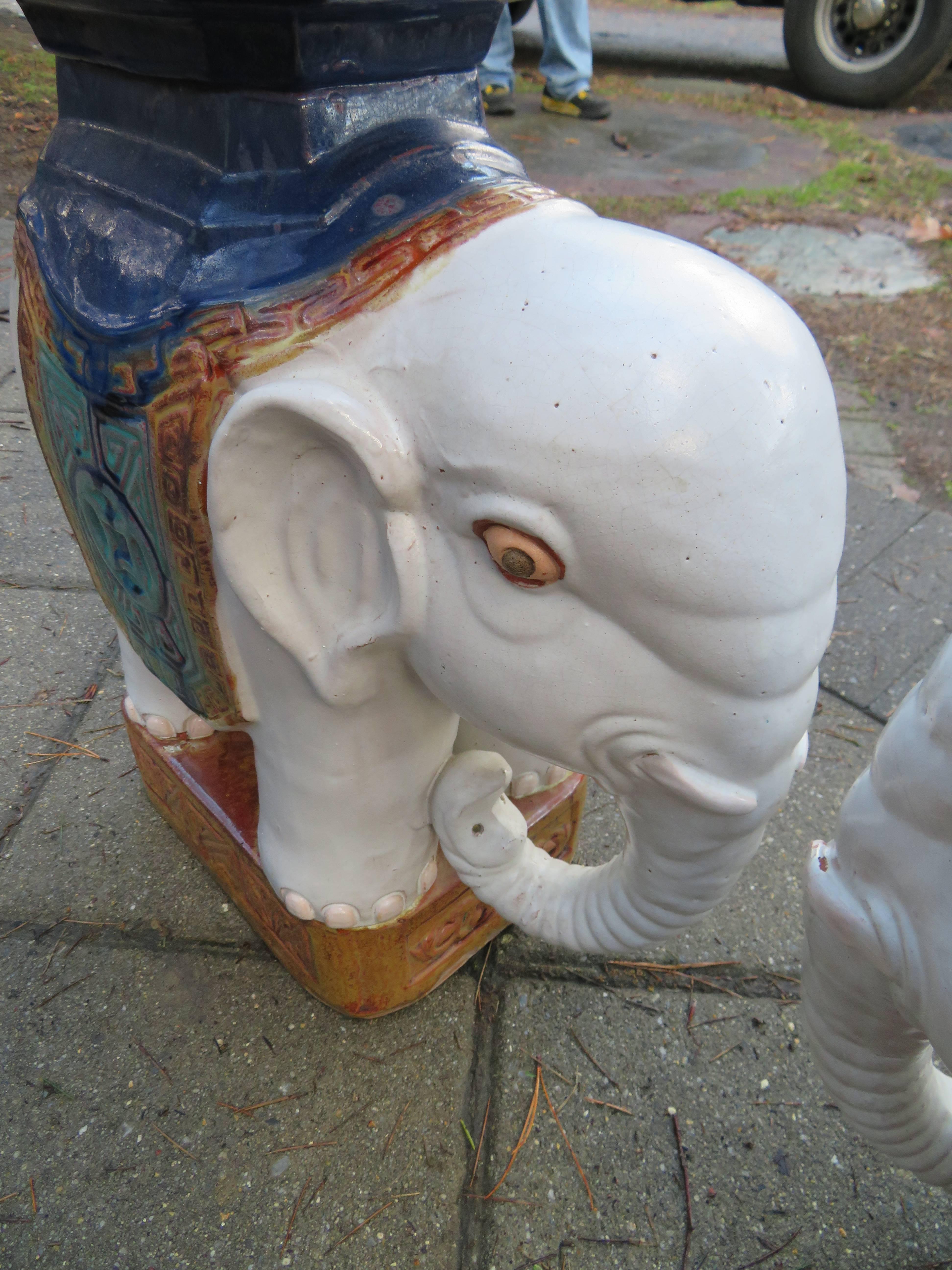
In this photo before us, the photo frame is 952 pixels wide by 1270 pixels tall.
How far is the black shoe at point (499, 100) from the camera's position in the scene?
4500 millimetres

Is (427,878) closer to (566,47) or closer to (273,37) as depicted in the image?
(273,37)

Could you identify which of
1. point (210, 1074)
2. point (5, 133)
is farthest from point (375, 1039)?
point (5, 133)

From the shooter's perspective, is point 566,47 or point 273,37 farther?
point 566,47

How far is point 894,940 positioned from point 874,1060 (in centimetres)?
20

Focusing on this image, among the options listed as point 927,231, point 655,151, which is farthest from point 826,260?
point 655,151

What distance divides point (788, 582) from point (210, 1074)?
90 cm

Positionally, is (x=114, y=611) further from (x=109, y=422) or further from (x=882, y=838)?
(x=882, y=838)

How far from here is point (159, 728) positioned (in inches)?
48.3

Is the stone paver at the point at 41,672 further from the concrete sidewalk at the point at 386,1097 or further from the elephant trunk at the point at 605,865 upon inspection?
the elephant trunk at the point at 605,865

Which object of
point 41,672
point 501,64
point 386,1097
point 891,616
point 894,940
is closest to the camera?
point 894,940

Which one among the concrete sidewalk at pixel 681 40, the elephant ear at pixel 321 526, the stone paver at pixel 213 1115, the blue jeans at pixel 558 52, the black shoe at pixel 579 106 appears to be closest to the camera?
the elephant ear at pixel 321 526

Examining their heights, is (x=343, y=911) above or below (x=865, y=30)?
below

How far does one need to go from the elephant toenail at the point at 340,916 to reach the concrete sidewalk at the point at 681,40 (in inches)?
254

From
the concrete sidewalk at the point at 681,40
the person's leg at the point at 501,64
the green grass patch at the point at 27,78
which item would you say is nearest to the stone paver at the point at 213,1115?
the green grass patch at the point at 27,78
